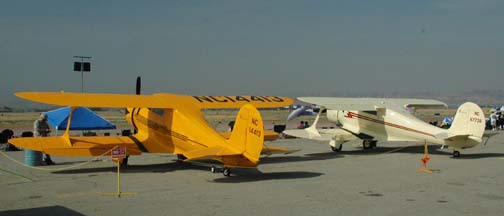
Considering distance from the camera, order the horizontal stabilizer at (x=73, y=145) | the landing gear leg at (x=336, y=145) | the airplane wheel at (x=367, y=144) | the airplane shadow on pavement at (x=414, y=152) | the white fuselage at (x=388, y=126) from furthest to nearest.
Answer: the airplane wheel at (x=367, y=144)
the landing gear leg at (x=336, y=145)
the airplane shadow on pavement at (x=414, y=152)
the white fuselage at (x=388, y=126)
the horizontal stabilizer at (x=73, y=145)

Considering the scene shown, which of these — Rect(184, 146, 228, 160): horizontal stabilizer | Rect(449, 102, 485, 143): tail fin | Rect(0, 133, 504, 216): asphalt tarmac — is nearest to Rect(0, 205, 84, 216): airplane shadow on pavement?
Rect(0, 133, 504, 216): asphalt tarmac

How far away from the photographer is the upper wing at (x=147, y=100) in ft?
44.2

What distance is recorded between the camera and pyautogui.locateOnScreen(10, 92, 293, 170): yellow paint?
472 inches

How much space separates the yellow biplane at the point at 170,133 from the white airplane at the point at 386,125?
5.31 metres

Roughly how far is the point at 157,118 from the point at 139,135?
2.96 feet

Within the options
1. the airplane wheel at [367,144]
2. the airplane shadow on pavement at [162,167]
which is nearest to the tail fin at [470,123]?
the airplane wheel at [367,144]

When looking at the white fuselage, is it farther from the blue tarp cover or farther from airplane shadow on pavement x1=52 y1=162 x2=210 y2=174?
the blue tarp cover

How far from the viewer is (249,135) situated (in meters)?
11.9

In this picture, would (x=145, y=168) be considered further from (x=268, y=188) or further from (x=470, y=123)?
(x=470, y=123)

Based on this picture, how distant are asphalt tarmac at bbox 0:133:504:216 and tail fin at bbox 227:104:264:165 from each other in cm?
73

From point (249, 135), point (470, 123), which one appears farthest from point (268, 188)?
point (470, 123)

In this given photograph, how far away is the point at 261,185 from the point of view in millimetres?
11727

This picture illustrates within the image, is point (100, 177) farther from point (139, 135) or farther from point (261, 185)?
point (261, 185)

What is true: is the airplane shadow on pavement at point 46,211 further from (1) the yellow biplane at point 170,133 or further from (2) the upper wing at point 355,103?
(2) the upper wing at point 355,103
